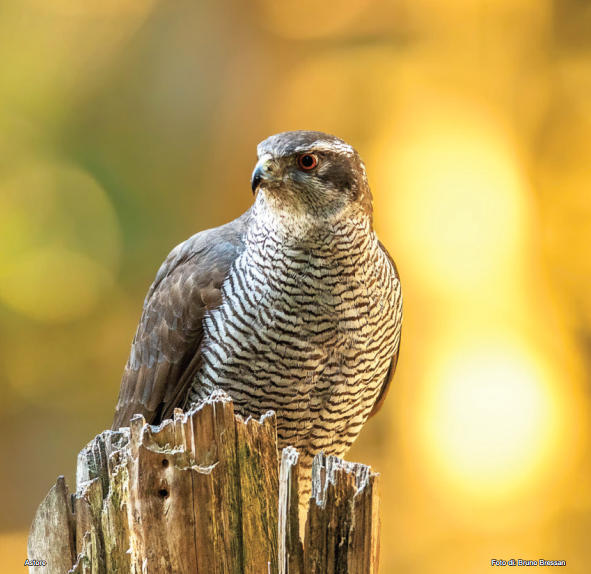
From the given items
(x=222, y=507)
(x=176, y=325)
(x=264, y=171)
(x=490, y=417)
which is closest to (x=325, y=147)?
(x=264, y=171)

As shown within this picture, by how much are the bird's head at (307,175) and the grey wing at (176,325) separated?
34cm

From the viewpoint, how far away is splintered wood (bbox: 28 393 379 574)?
193cm

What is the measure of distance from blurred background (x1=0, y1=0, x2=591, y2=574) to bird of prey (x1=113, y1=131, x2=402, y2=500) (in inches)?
94.1

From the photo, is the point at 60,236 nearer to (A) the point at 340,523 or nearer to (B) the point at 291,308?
(B) the point at 291,308

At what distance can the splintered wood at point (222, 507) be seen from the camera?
6.32 feet

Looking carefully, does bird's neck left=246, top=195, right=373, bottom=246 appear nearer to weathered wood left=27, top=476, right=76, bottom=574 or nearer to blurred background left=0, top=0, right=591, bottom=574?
weathered wood left=27, top=476, right=76, bottom=574

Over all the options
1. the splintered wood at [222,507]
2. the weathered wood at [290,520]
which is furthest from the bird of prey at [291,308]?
the weathered wood at [290,520]

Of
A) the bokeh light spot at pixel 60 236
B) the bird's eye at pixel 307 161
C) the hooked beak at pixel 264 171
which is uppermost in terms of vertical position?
the bokeh light spot at pixel 60 236

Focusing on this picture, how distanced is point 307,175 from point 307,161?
2.0 inches

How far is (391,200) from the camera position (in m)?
5.48

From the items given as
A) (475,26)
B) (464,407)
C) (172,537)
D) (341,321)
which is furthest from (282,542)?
(475,26)

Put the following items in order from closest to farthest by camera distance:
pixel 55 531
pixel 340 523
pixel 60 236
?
pixel 340 523
pixel 55 531
pixel 60 236

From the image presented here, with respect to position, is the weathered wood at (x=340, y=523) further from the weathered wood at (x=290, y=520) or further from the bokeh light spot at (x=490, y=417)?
the bokeh light spot at (x=490, y=417)

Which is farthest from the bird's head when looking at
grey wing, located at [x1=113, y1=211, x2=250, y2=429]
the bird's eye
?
grey wing, located at [x1=113, y1=211, x2=250, y2=429]
